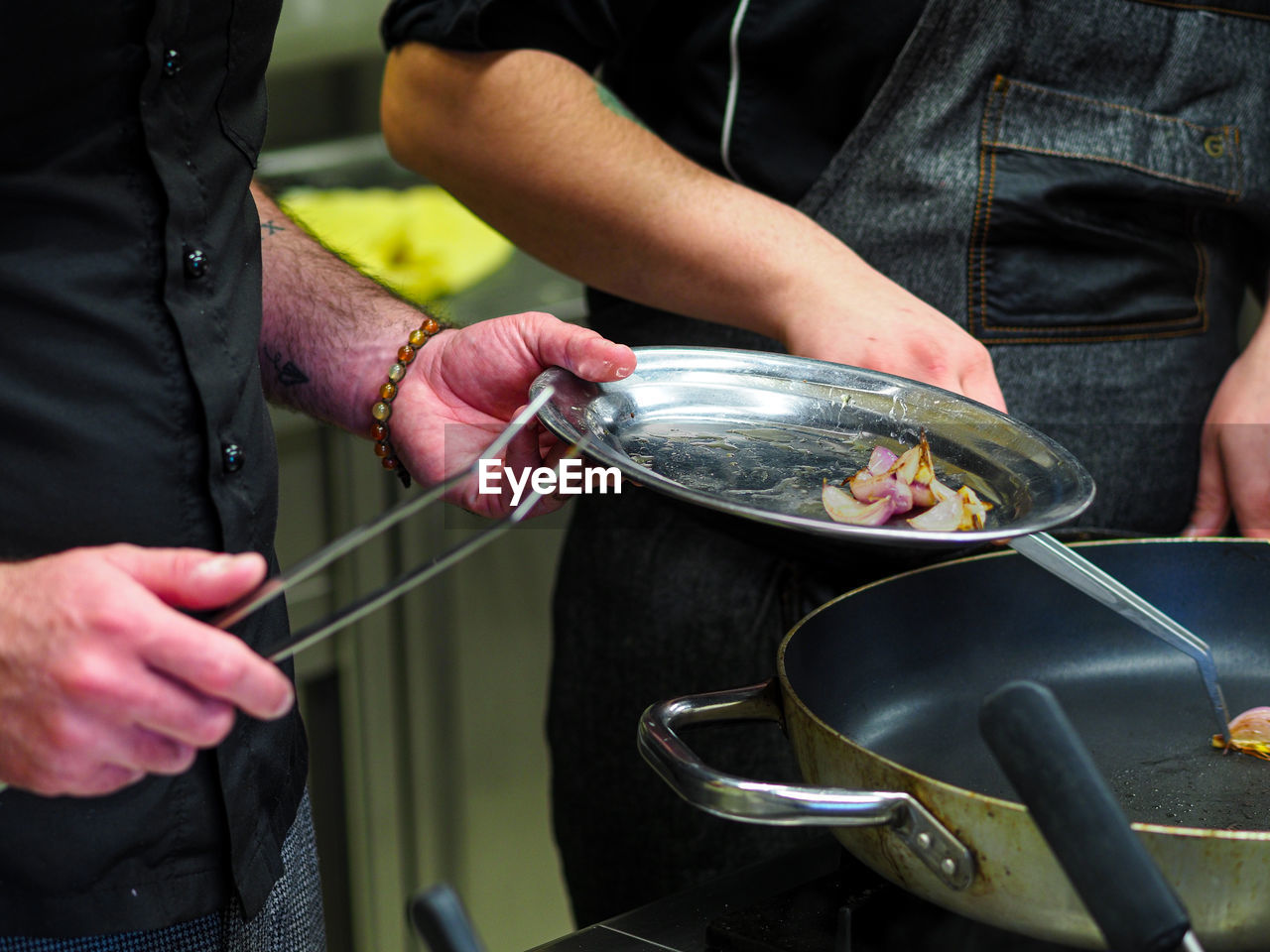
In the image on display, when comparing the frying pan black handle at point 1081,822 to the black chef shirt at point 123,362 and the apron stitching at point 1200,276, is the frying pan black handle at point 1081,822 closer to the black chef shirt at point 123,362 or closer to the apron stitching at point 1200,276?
the black chef shirt at point 123,362

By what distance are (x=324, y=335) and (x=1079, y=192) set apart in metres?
0.53

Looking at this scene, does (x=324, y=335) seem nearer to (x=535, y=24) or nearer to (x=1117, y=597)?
(x=535, y=24)

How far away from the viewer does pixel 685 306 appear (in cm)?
97

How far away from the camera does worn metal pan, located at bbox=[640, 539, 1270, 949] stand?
0.52m

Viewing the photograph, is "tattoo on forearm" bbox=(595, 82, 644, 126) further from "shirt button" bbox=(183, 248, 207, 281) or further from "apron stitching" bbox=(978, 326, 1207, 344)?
"shirt button" bbox=(183, 248, 207, 281)

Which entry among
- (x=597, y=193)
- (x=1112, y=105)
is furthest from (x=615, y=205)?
(x=1112, y=105)

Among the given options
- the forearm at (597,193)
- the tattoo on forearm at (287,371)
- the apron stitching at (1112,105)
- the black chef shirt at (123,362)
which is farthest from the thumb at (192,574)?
the apron stitching at (1112,105)

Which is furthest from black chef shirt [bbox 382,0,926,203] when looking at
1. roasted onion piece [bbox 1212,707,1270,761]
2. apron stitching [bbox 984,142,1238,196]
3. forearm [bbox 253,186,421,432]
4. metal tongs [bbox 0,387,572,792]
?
metal tongs [bbox 0,387,572,792]

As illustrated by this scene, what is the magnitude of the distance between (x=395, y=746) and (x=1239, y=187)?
111 centimetres

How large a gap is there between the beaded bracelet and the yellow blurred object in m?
0.67

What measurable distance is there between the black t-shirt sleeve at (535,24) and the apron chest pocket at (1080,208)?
270mm

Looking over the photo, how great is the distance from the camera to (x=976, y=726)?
0.74m

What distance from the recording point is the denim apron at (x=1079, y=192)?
0.96 meters

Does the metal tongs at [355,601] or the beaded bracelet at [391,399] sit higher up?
the metal tongs at [355,601]
